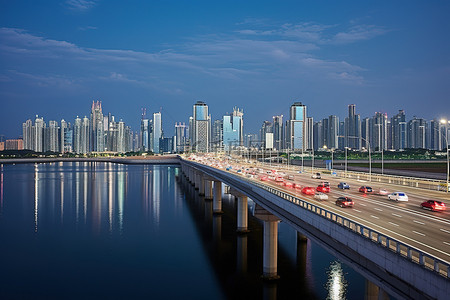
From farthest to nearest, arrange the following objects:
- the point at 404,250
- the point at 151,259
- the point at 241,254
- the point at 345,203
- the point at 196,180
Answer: the point at 196,180 < the point at 241,254 < the point at 151,259 < the point at 345,203 < the point at 404,250

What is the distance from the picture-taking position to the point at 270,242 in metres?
35.5

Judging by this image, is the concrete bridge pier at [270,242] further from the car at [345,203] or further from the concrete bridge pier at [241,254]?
the car at [345,203]

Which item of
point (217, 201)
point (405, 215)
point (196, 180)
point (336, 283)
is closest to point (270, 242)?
point (336, 283)

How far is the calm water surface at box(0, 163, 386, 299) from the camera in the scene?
3594 cm

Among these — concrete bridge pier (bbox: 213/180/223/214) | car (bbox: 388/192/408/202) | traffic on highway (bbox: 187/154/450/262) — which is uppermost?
car (bbox: 388/192/408/202)

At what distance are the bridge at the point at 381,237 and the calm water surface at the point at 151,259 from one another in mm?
3508

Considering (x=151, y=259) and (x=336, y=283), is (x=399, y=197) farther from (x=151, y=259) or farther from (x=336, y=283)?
(x=151, y=259)

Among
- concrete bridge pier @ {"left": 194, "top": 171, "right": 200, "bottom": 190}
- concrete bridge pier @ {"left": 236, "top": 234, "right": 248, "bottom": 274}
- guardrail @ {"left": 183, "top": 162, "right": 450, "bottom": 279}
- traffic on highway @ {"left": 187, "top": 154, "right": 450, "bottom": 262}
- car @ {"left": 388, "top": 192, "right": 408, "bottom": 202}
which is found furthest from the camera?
concrete bridge pier @ {"left": 194, "top": 171, "right": 200, "bottom": 190}

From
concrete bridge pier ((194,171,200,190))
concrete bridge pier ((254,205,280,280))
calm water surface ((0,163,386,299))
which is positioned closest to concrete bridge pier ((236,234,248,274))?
calm water surface ((0,163,386,299))

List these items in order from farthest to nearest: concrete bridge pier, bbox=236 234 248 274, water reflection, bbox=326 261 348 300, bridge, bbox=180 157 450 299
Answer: concrete bridge pier, bbox=236 234 248 274, water reflection, bbox=326 261 348 300, bridge, bbox=180 157 450 299

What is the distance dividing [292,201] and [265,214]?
9067 mm

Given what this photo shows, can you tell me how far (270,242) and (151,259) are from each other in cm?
1706

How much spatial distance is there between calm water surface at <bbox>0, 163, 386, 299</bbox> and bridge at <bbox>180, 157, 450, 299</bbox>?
351 centimetres

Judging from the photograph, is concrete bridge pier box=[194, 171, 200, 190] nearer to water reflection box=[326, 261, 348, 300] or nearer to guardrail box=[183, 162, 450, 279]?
water reflection box=[326, 261, 348, 300]
